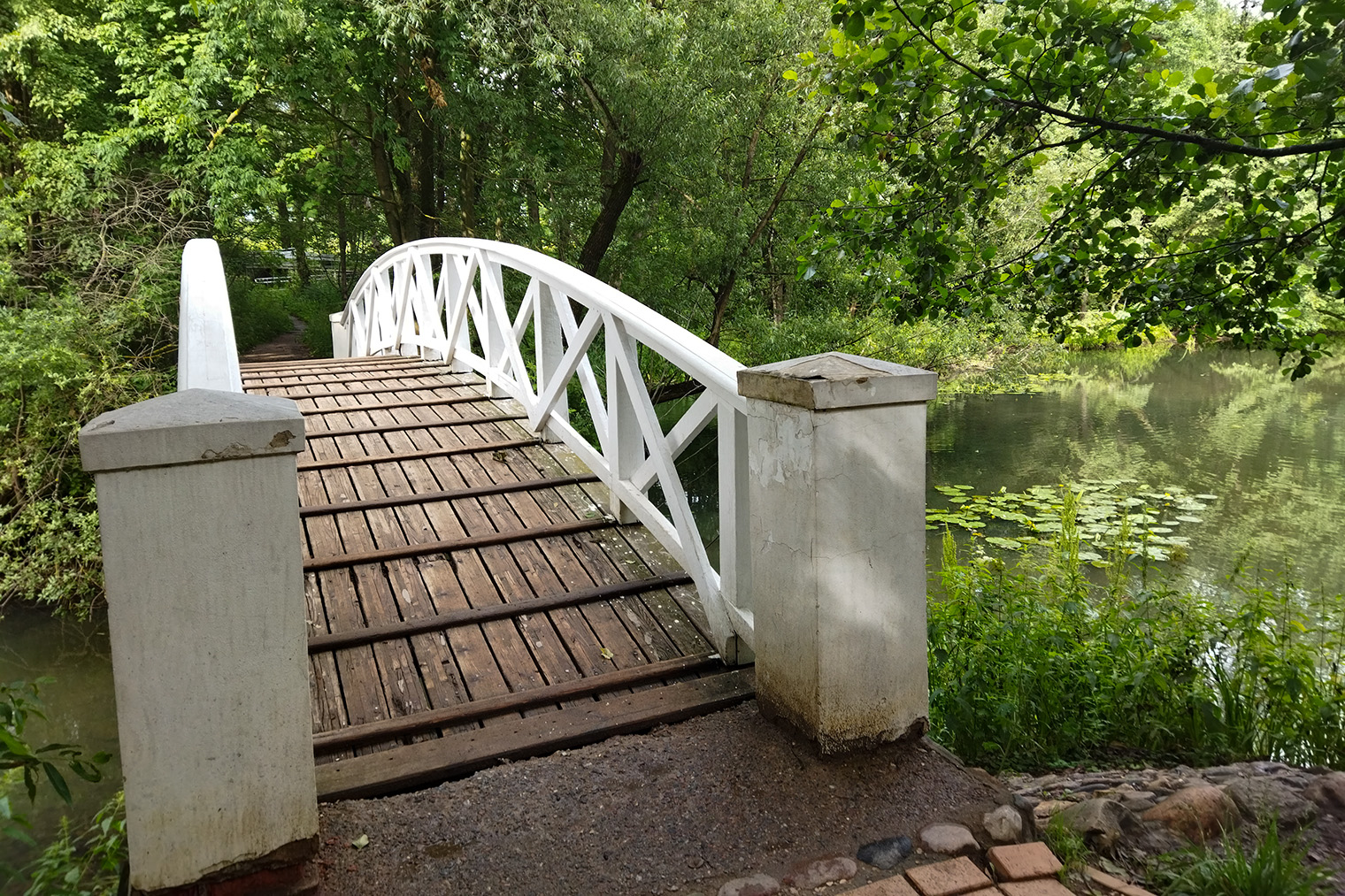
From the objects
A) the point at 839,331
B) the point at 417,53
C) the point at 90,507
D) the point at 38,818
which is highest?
the point at 417,53

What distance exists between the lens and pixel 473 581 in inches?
131

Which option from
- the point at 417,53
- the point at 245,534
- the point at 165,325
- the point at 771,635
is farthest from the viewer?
the point at 417,53

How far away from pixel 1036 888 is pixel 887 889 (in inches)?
11.9

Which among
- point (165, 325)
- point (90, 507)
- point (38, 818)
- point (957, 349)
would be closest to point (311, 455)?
point (38, 818)

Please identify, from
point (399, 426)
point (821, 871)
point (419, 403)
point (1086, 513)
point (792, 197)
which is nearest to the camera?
point (821, 871)

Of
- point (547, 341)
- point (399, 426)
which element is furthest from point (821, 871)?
point (399, 426)

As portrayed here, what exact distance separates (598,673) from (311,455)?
2.59 metres

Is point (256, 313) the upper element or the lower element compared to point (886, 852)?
upper

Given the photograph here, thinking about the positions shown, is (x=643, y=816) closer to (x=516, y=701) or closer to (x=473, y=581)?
(x=516, y=701)

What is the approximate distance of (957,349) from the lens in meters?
14.2

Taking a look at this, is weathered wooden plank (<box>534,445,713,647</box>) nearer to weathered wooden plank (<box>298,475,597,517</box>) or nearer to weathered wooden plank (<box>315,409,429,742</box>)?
weathered wooden plank (<box>298,475,597,517</box>)

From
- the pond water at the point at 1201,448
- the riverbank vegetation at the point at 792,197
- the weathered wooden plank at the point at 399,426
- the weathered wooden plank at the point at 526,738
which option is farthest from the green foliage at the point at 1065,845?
the pond water at the point at 1201,448

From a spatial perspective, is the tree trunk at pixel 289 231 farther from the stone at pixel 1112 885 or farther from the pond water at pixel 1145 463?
the stone at pixel 1112 885

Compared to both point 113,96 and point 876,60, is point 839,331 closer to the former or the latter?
point 876,60
